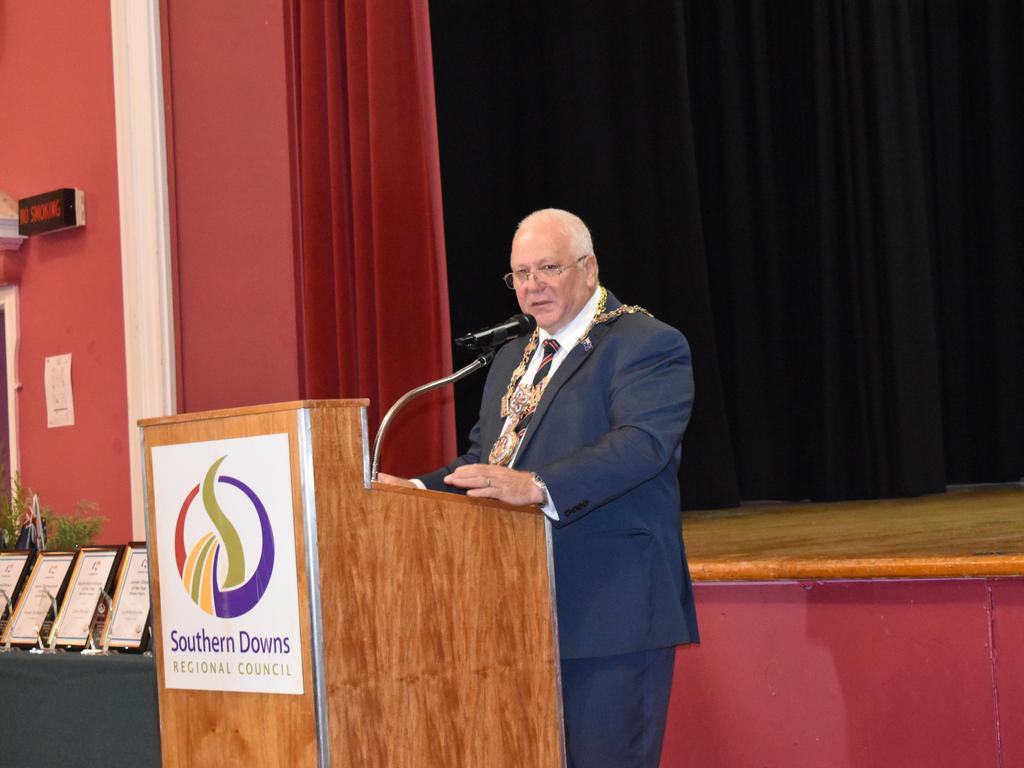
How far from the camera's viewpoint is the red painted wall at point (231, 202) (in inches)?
168

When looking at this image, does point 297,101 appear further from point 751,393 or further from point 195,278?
point 751,393

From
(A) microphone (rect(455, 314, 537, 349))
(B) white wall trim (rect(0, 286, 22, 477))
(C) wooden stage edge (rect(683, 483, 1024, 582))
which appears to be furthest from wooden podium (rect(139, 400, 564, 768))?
(B) white wall trim (rect(0, 286, 22, 477))

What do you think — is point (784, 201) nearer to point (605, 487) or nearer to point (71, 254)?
point (71, 254)

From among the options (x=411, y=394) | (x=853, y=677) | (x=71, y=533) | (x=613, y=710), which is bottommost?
(x=853, y=677)

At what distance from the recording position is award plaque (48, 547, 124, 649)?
2707 mm

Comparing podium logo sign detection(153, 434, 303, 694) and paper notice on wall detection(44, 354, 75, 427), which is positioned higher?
paper notice on wall detection(44, 354, 75, 427)

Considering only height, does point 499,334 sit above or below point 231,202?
below

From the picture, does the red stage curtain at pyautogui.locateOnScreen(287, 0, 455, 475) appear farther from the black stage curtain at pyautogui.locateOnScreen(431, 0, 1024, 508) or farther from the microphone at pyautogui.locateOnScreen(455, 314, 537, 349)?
the microphone at pyautogui.locateOnScreen(455, 314, 537, 349)

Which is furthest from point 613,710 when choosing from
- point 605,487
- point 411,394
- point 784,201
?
point 784,201

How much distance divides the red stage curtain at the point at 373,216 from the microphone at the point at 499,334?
6.60ft

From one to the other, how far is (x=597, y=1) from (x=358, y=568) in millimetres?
3632

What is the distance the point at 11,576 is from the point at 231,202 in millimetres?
1771

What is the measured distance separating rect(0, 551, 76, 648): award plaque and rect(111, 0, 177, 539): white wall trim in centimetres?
144

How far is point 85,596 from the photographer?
276cm
